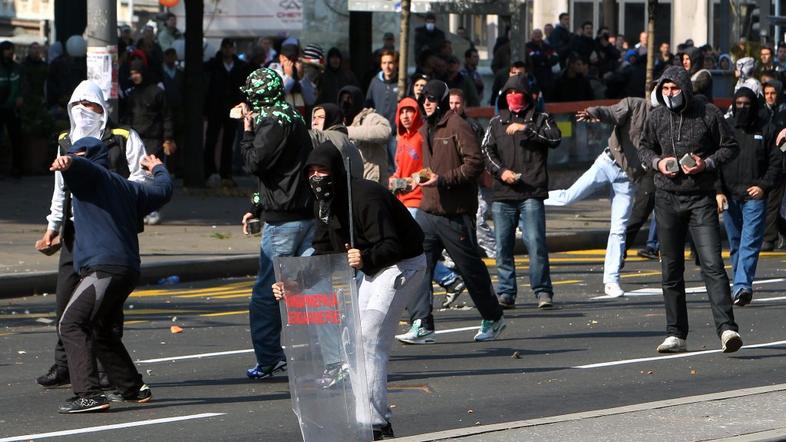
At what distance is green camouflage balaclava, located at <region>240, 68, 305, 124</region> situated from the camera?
1033 centimetres

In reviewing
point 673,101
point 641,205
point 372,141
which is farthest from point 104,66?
point 673,101

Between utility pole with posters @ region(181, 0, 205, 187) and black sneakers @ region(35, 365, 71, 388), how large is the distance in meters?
11.8

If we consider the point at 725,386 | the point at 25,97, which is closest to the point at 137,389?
the point at 725,386

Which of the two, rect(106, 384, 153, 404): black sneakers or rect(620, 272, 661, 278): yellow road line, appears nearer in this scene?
rect(106, 384, 153, 404): black sneakers

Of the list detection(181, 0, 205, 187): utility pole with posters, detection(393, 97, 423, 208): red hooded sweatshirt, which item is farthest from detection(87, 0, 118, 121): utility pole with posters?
detection(181, 0, 205, 187): utility pole with posters

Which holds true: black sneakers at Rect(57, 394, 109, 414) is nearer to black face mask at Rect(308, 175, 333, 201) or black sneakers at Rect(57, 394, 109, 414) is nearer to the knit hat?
black face mask at Rect(308, 175, 333, 201)

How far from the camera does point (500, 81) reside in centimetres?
2412

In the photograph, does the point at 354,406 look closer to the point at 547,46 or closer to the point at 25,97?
the point at 25,97

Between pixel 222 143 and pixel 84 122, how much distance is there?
13.1 m

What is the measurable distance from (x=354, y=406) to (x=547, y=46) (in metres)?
21.6

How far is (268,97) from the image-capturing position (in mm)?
10328

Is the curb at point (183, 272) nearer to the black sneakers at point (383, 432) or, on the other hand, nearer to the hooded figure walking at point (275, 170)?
the hooded figure walking at point (275, 170)

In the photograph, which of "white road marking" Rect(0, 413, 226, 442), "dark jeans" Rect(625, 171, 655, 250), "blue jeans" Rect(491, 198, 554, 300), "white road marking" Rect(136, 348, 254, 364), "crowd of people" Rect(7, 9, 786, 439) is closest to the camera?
"crowd of people" Rect(7, 9, 786, 439)

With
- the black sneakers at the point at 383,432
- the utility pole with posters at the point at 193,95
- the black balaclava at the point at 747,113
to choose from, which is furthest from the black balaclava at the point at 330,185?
the utility pole with posters at the point at 193,95
